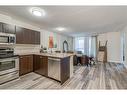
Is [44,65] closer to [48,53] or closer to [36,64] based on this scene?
[36,64]

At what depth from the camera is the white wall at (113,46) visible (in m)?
6.97

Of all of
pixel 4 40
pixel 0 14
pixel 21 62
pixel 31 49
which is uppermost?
pixel 0 14

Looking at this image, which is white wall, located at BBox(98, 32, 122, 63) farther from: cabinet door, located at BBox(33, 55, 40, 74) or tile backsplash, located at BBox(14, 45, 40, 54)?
cabinet door, located at BBox(33, 55, 40, 74)

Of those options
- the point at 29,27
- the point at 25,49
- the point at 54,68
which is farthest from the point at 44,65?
the point at 29,27

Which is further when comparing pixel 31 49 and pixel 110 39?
pixel 110 39

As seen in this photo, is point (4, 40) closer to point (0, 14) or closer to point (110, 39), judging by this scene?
point (0, 14)

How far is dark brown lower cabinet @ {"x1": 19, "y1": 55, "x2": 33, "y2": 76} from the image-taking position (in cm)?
377

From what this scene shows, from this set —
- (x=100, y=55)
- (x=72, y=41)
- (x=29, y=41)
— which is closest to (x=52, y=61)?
(x=29, y=41)

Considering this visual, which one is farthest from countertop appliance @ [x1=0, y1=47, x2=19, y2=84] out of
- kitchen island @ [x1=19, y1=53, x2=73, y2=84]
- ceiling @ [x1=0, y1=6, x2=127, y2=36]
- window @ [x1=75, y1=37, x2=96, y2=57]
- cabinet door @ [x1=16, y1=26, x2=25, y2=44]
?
window @ [x1=75, y1=37, x2=96, y2=57]

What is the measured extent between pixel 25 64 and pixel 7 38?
1302 mm

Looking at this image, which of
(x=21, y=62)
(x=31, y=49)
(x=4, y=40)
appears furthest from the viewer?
(x=31, y=49)

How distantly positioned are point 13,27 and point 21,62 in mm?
1412

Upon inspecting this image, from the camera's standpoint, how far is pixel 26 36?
4.18 metres

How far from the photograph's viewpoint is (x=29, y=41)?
14.3ft
